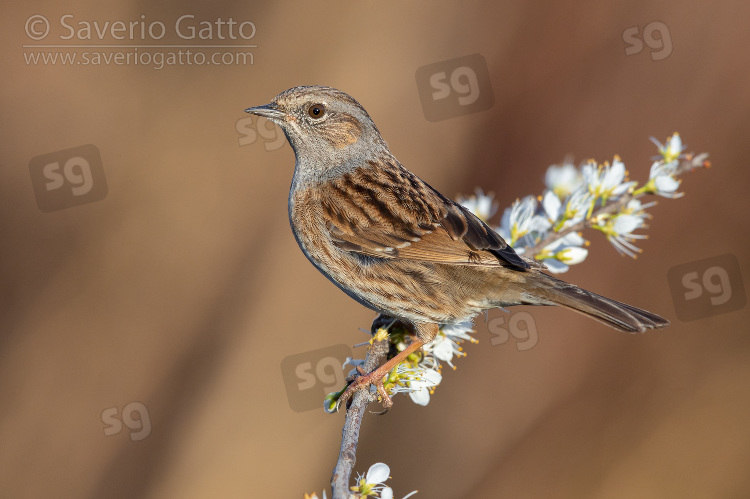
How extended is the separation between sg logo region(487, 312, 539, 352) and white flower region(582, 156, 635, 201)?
1.12 metres

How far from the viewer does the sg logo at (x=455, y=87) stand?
17.1ft

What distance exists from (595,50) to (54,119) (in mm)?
4333

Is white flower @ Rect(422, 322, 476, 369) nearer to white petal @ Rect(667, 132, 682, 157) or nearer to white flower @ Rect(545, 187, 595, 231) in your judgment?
white flower @ Rect(545, 187, 595, 231)

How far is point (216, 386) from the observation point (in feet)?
17.3

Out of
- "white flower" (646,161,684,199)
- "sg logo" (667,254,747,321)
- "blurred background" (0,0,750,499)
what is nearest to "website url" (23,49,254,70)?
"blurred background" (0,0,750,499)

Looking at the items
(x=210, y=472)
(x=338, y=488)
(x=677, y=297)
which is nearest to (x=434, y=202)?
(x=338, y=488)

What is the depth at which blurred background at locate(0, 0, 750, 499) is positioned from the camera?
4.91m

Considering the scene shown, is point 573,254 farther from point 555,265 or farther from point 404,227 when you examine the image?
point 404,227

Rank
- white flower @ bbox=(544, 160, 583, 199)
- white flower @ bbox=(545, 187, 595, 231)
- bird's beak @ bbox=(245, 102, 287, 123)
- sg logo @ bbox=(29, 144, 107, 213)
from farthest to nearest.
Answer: sg logo @ bbox=(29, 144, 107, 213), white flower @ bbox=(544, 160, 583, 199), bird's beak @ bbox=(245, 102, 287, 123), white flower @ bbox=(545, 187, 595, 231)

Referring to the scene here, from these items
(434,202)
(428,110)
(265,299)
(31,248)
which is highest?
(428,110)

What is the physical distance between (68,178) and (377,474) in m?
3.56

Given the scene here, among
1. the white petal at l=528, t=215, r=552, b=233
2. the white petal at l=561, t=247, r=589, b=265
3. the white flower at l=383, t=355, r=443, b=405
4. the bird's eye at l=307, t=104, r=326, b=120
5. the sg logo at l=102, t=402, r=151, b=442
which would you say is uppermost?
the bird's eye at l=307, t=104, r=326, b=120

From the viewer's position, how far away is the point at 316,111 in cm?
333

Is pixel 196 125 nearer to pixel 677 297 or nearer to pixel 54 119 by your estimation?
pixel 54 119
